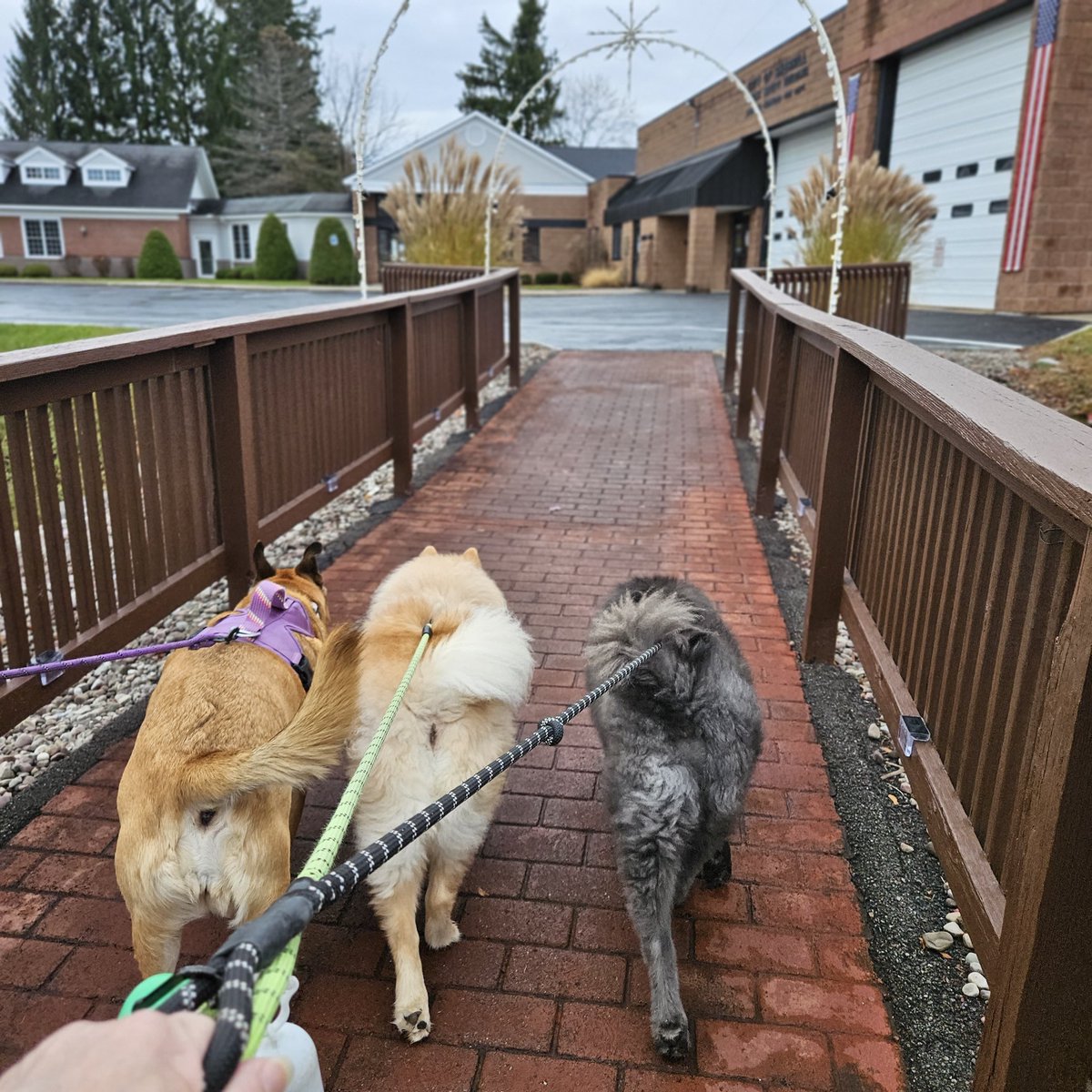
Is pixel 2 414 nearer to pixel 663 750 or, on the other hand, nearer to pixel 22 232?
pixel 663 750

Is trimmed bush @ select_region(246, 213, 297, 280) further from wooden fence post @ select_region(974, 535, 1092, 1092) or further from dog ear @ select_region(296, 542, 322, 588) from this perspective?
wooden fence post @ select_region(974, 535, 1092, 1092)

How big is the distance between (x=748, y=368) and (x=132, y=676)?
22.9 ft

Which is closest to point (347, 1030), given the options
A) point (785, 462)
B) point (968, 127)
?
point (785, 462)

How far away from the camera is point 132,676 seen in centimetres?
425

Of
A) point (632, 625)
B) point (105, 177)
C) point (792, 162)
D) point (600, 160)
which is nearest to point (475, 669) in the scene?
point (632, 625)

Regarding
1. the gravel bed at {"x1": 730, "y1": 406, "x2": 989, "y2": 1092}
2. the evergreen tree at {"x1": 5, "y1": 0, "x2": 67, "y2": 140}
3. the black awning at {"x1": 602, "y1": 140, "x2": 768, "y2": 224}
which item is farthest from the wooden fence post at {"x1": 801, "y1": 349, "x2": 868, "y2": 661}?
the evergreen tree at {"x1": 5, "y1": 0, "x2": 67, "y2": 140}

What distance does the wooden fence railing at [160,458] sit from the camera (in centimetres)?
310

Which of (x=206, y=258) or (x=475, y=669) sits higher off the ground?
(x=206, y=258)

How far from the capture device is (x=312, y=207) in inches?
1725

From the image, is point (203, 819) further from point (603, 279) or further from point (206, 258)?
point (206, 258)

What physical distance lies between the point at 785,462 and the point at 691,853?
457 cm

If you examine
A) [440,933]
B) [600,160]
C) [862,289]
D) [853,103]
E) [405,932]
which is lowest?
[440,933]

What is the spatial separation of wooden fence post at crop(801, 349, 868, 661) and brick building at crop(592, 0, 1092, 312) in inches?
402

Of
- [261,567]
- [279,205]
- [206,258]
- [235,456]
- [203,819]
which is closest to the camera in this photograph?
[203,819]
